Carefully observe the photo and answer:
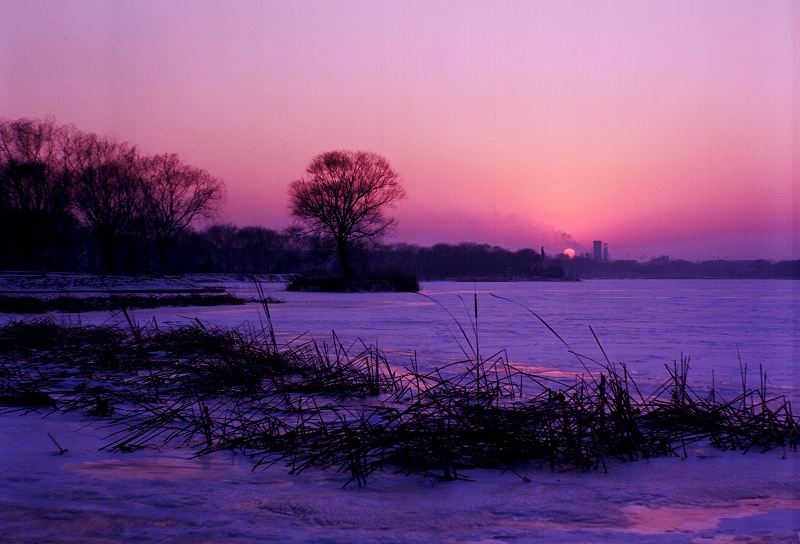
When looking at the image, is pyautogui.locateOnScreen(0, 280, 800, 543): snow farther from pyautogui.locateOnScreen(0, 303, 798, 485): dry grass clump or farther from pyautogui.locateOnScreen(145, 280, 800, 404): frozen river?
pyautogui.locateOnScreen(145, 280, 800, 404): frozen river

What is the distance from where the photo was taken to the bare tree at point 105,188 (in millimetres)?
37531

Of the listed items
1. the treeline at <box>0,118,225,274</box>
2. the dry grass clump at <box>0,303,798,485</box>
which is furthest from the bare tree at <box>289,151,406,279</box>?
the dry grass clump at <box>0,303,798,485</box>

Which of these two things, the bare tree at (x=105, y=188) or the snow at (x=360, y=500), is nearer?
the snow at (x=360, y=500)

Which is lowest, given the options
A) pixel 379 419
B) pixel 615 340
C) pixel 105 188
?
pixel 615 340

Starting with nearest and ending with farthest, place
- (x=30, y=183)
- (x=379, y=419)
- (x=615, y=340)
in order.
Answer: (x=379, y=419) → (x=615, y=340) → (x=30, y=183)

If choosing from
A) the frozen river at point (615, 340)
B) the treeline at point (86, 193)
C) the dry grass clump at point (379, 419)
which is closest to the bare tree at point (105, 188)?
the treeline at point (86, 193)

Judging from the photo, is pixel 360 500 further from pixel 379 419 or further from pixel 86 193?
pixel 86 193

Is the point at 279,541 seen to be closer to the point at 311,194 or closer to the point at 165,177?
the point at 311,194

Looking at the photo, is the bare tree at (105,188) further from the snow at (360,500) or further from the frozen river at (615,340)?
the snow at (360,500)

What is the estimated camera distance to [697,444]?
3771 millimetres

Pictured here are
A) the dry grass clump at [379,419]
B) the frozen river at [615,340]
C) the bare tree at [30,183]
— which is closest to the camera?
the dry grass clump at [379,419]

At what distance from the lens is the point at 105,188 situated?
126 feet

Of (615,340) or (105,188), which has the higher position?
(105,188)

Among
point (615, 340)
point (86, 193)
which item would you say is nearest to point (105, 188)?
point (86, 193)
